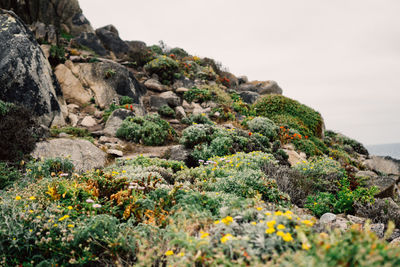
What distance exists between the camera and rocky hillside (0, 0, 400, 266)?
7.50 ft

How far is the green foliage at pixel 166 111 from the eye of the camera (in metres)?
12.7

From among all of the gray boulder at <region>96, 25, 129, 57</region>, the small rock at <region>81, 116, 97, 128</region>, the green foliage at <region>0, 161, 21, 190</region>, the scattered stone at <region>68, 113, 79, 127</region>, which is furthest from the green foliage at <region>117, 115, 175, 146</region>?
the gray boulder at <region>96, 25, 129, 57</region>

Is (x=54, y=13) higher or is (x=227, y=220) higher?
(x=54, y=13)

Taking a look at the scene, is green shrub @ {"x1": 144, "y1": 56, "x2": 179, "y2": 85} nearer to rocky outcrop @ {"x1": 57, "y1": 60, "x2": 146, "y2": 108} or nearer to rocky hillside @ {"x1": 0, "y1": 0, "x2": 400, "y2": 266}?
rocky hillside @ {"x1": 0, "y1": 0, "x2": 400, "y2": 266}

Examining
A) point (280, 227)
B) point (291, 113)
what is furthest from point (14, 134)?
point (291, 113)

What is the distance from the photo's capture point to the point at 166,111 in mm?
12711

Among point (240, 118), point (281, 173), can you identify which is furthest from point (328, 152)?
point (281, 173)

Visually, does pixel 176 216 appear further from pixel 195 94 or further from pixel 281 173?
pixel 195 94

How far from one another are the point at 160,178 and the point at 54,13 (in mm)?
24889

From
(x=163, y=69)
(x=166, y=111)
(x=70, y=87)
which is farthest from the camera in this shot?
(x=163, y=69)

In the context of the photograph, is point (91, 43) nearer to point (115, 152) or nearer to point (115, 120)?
point (115, 120)

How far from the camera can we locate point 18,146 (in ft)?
20.0

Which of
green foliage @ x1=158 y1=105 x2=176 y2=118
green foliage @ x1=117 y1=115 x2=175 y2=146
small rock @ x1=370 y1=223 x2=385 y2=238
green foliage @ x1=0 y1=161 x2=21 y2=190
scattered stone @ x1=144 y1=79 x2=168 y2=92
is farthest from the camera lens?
scattered stone @ x1=144 y1=79 x2=168 y2=92

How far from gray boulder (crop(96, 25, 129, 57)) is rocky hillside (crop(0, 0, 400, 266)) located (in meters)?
3.80
